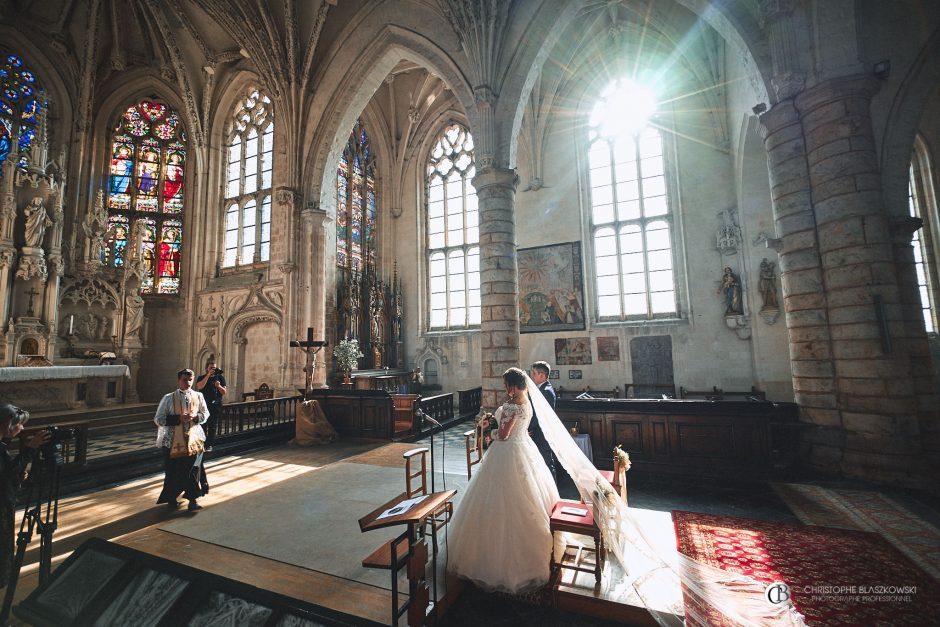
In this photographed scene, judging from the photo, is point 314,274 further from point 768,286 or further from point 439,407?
point 768,286

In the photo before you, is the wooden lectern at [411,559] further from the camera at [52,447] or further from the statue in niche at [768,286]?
the statue in niche at [768,286]

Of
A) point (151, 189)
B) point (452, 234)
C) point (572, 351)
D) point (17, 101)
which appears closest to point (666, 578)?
point (572, 351)

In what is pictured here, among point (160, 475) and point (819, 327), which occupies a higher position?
point (819, 327)

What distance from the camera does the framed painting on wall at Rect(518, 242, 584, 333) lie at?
1267 cm

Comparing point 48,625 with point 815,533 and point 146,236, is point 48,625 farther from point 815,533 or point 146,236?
point 146,236

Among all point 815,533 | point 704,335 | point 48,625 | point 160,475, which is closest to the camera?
point 48,625

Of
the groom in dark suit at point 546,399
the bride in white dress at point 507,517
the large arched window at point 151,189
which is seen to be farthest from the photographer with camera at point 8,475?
the large arched window at point 151,189

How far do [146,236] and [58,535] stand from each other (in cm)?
1172

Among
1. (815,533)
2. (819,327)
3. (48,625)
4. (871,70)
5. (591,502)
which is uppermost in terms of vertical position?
(871,70)

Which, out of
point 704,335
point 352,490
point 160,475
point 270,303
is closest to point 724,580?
point 352,490

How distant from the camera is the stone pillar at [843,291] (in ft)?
17.0

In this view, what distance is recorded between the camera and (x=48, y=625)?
2.38 metres

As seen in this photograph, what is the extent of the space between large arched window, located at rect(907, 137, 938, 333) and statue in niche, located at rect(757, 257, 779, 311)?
→ 3.75 m

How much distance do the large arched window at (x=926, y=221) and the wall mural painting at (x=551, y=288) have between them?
26.9ft
